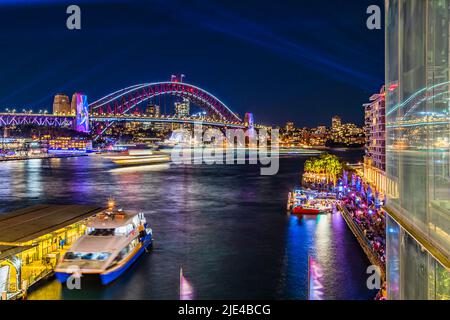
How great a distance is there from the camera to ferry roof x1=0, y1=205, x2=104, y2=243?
428cm

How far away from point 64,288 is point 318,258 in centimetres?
275

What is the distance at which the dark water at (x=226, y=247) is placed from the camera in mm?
4214

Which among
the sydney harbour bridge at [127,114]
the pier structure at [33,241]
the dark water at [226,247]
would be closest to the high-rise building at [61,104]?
the sydney harbour bridge at [127,114]

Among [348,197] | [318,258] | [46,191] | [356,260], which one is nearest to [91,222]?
[318,258]

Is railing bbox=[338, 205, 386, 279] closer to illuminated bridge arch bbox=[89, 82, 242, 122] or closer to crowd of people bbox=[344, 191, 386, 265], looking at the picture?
A: crowd of people bbox=[344, 191, 386, 265]

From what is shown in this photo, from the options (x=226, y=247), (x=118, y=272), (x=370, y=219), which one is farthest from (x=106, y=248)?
(x=370, y=219)

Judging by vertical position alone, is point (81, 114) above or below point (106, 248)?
above

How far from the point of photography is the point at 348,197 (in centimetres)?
974

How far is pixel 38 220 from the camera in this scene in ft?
16.2

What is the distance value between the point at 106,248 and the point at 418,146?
12.0 feet

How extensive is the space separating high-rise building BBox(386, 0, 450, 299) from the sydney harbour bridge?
28.6 metres

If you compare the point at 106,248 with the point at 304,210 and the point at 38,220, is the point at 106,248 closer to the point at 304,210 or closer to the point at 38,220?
the point at 38,220

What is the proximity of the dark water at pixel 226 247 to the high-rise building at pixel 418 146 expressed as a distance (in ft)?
9.20
